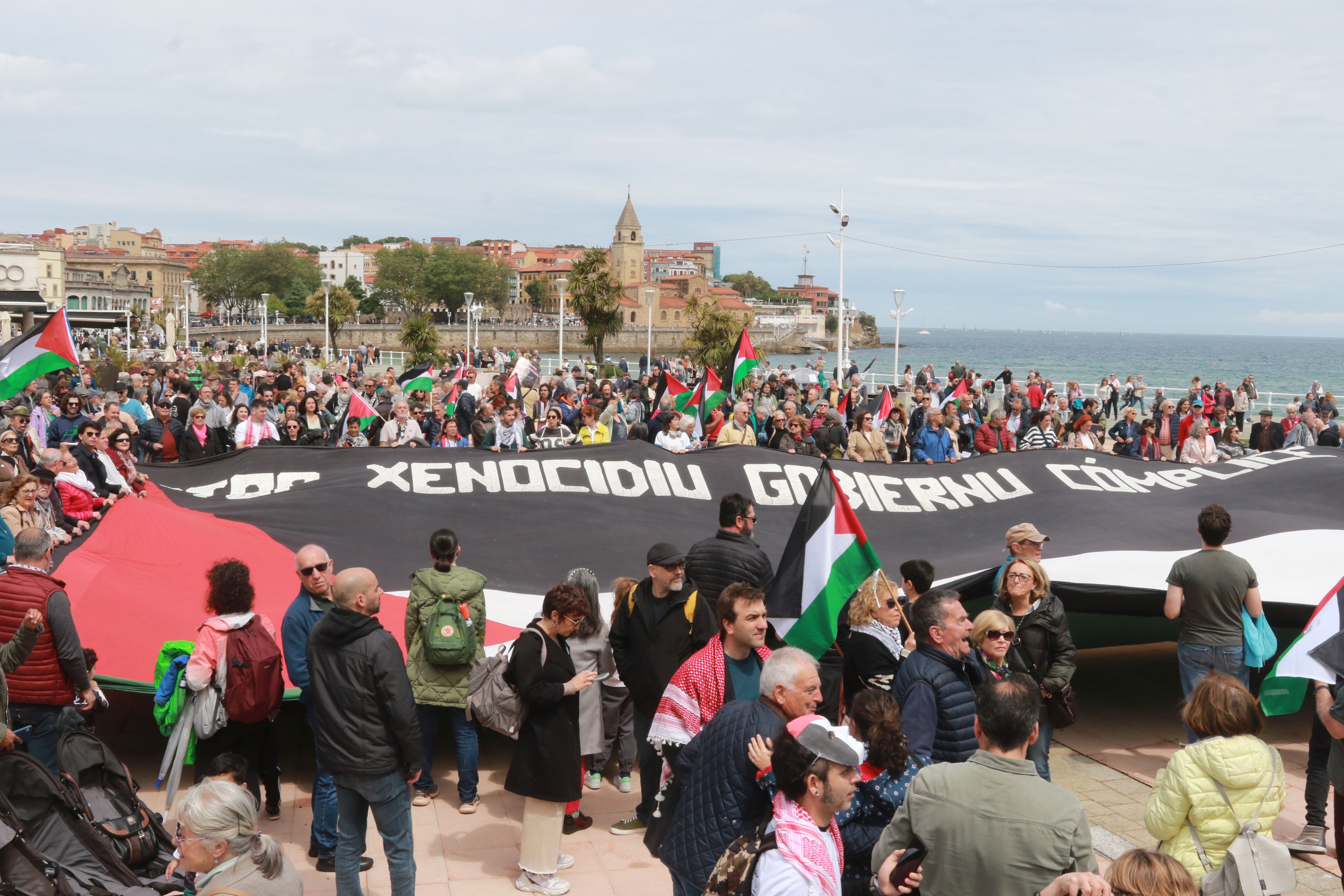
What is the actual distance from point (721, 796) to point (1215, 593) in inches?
153

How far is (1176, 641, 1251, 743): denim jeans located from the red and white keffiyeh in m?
3.16

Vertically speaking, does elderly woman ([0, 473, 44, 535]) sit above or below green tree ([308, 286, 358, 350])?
below

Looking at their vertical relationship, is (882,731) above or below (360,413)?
below

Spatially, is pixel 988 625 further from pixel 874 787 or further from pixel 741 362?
pixel 741 362

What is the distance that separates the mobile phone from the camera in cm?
334

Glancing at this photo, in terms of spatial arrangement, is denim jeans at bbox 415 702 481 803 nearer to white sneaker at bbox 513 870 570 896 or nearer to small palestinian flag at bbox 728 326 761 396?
white sneaker at bbox 513 870 570 896

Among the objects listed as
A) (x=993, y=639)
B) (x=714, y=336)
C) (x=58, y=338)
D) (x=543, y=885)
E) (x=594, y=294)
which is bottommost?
(x=543, y=885)

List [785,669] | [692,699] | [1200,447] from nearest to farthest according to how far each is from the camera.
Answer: [785,669] < [692,699] < [1200,447]

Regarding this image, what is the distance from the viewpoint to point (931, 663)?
430 centimetres

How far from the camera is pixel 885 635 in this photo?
5148 millimetres

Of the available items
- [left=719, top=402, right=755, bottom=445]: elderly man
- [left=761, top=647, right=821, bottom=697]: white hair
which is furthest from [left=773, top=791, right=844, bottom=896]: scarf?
[left=719, top=402, right=755, bottom=445]: elderly man

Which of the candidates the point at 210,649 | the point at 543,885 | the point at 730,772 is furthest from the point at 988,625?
the point at 210,649

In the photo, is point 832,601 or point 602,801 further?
point 602,801

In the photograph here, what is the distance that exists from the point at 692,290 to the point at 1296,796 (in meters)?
165
